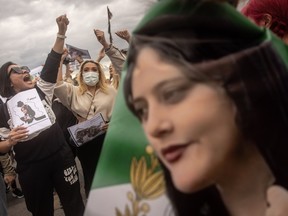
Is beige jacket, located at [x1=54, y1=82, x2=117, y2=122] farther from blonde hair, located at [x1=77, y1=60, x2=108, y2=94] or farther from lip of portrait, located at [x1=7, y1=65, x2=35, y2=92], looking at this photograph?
lip of portrait, located at [x1=7, y1=65, x2=35, y2=92]

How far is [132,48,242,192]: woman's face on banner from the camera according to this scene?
63cm

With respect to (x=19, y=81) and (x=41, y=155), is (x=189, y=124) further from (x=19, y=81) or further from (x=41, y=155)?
(x=19, y=81)

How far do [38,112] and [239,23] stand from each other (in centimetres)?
207

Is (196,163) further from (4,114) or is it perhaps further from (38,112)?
(4,114)

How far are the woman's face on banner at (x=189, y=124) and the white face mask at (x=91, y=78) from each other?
8.47ft

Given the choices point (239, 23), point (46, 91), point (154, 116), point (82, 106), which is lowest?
point (82, 106)

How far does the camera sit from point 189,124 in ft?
2.04

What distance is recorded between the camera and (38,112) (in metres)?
2.53

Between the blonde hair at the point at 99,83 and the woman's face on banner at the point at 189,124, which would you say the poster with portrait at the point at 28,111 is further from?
the woman's face on banner at the point at 189,124

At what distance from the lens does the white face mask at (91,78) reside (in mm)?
3215

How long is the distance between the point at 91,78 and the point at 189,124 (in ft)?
8.77

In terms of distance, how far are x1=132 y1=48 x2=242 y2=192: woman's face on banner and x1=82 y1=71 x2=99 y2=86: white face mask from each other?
2.58 metres

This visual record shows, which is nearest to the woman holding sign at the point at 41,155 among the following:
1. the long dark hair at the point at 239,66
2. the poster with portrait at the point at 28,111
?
the poster with portrait at the point at 28,111

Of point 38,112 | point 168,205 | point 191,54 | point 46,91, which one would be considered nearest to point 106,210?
point 168,205
